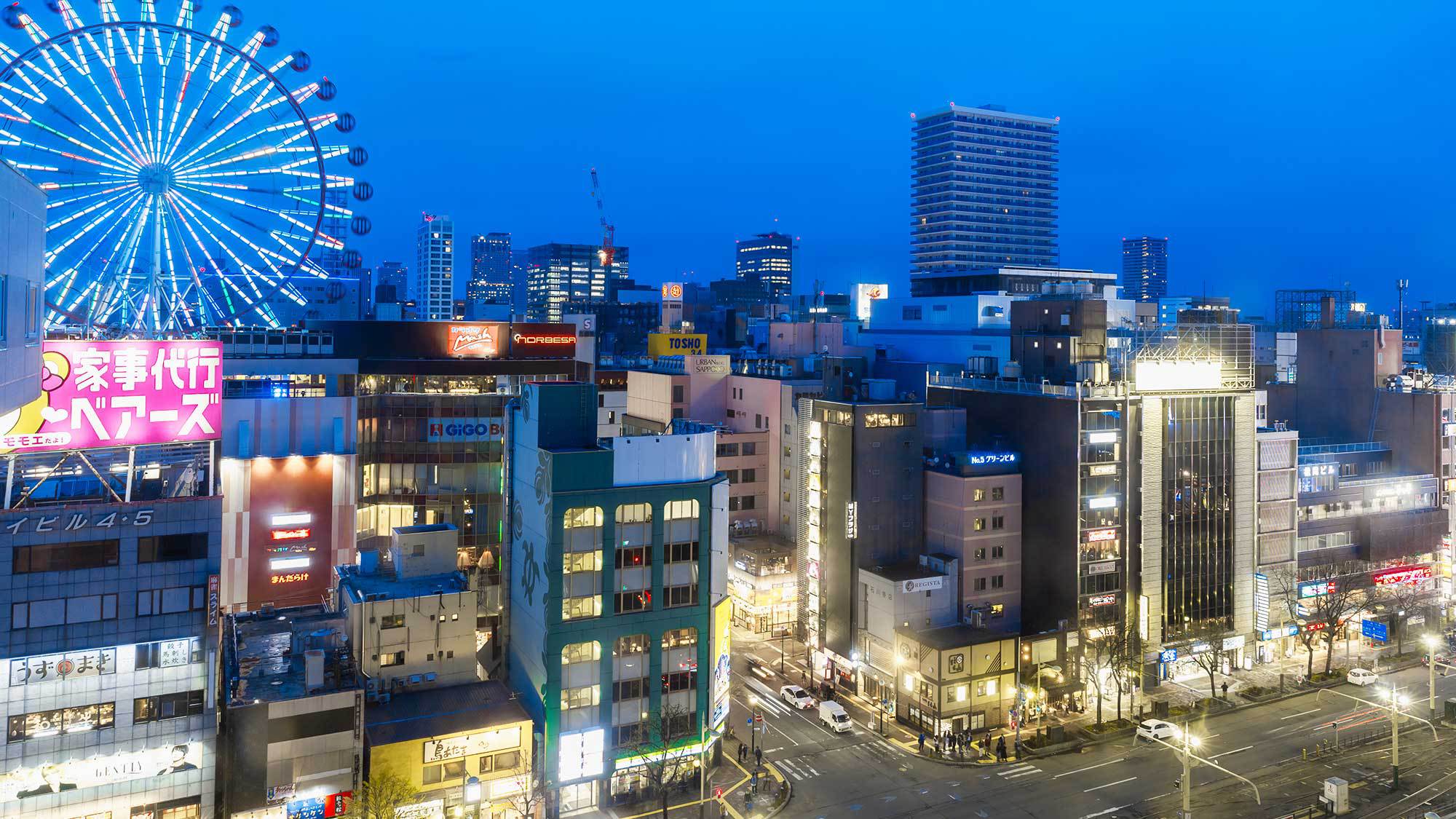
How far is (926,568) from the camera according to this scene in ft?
220

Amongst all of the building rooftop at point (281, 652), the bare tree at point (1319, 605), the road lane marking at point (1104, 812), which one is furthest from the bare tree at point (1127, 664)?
the building rooftop at point (281, 652)

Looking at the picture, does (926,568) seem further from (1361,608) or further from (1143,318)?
(1361,608)

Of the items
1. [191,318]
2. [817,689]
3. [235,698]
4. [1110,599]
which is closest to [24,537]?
[235,698]

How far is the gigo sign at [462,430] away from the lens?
7431 centimetres

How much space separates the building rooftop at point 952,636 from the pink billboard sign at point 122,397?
42038 mm

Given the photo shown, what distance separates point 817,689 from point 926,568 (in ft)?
38.4

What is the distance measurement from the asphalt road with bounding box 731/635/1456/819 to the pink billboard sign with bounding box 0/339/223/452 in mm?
34589

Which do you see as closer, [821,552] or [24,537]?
[24,537]

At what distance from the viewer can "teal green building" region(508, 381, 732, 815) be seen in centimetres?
4941

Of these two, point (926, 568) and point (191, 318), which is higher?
point (191, 318)

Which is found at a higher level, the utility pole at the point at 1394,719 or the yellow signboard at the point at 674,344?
the yellow signboard at the point at 674,344

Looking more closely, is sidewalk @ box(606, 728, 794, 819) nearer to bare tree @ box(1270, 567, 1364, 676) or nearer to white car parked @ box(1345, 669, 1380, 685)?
bare tree @ box(1270, 567, 1364, 676)

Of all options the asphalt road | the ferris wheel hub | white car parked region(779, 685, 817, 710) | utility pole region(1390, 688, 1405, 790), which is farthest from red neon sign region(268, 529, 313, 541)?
utility pole region(1390, 688, 1405, 790)

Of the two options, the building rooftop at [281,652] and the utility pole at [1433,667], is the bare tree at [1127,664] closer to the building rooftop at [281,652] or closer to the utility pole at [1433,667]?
the utility pole at [1433,667]
